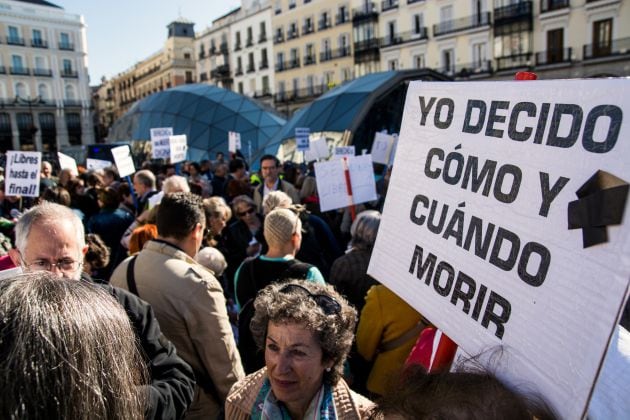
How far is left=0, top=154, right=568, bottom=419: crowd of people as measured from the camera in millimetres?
979

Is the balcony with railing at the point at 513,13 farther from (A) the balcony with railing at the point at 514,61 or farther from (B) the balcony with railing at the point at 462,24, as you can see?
(A) the balcony with railing at the point at 514,61

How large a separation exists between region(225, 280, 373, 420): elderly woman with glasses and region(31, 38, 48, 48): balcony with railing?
6653cm

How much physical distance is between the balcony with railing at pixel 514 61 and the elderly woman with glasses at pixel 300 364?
3115 cm

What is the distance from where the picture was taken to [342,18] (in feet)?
137

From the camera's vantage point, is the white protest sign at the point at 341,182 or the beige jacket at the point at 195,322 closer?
the beige jacket at the point at 195,322

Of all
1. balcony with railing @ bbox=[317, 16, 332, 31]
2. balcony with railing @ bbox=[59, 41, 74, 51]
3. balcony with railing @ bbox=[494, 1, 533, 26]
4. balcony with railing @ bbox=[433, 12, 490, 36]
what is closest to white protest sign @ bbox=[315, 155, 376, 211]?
balcony with railing @ bbox=[494, 1, 533, 26]

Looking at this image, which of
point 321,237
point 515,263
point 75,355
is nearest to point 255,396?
point 75,355

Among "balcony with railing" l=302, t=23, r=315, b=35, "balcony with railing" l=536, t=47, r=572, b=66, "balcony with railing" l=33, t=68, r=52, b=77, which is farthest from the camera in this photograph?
"balcony with railing" l=33, t=68, r=52, b=77

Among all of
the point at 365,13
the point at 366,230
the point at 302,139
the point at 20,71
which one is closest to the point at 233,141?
the point at 302,139

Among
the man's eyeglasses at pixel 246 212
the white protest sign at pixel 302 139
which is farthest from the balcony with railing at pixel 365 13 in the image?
the man's eyeglasses at pixel 246 212

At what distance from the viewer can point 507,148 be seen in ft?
4.00

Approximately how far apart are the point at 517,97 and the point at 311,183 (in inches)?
226

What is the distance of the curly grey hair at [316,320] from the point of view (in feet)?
6.39

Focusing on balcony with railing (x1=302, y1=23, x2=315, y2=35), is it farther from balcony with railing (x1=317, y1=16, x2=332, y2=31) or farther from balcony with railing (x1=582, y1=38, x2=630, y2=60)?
balcony with railing (x1=582, y1=38, x2=630, y2=60)
